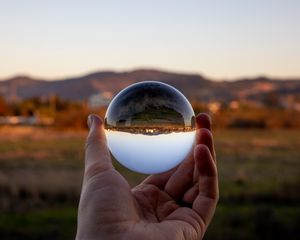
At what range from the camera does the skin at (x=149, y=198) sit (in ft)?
9.02

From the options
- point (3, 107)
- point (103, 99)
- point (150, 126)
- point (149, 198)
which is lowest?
point (3, 107)

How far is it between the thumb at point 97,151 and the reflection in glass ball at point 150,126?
16 cm

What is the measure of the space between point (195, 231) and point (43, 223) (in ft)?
26.7

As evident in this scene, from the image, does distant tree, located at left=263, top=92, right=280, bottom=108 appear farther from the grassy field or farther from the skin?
the skin

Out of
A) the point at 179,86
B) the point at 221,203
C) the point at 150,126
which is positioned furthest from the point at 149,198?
the point at 179,86

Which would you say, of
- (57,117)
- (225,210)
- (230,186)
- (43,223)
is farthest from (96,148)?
(57,117)

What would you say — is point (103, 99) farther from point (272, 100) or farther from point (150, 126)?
point (272, 100)

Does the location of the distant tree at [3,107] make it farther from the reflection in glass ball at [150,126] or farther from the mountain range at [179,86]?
the reflection in glass ball at [150,126]

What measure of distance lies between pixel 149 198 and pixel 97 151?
0.52 m

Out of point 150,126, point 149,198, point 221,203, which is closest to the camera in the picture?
point 150,126

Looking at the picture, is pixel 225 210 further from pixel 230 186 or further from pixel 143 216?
pixel 143 216

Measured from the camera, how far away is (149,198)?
320 cm

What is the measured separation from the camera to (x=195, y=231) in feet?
9.82

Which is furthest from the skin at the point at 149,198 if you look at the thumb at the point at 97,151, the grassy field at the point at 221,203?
the grassy field at the point at 221,203
